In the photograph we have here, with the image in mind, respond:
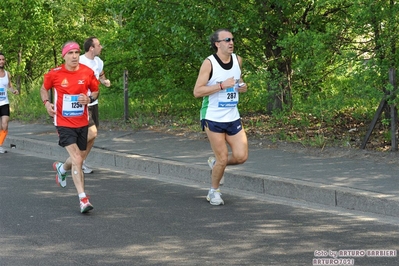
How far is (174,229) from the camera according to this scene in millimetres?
7457

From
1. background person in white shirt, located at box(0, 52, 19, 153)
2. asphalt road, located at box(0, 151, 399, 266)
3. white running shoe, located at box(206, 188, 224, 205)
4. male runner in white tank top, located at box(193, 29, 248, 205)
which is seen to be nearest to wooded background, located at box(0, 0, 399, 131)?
background person in white shirt, located at box(0, 52, 19, 153)

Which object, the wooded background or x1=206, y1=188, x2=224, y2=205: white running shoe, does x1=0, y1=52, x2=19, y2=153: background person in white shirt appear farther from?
x1=206, y1=188, x2=224, y2=205: white running shoe

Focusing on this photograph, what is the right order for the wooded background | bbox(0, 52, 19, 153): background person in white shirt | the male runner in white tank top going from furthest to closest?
1. bbox(0, 52, 19, 153): background person in white shirt
2. the wooded background
3. the male runner in white tank top

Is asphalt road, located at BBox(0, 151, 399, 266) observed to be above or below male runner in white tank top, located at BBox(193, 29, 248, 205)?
below

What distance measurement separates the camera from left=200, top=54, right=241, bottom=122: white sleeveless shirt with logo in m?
8.23

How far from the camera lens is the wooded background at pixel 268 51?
11078mm

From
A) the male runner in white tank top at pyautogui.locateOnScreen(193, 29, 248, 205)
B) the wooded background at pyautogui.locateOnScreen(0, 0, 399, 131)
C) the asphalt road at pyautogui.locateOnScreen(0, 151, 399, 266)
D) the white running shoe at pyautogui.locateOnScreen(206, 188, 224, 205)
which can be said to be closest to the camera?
the asphalt road at pyautogui.locateOnScreen(0, 151, 399, 266)

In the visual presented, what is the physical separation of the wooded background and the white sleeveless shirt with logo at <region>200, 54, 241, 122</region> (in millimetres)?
2928

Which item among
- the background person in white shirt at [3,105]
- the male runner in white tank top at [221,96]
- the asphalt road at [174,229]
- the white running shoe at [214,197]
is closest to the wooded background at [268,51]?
the background person in white shirt at [3,105]

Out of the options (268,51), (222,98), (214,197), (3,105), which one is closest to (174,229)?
(214,197)

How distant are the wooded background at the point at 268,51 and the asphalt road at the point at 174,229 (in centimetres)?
303

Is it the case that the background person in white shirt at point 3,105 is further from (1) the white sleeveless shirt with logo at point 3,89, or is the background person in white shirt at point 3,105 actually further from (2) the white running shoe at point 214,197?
(2) the white running shoe at point 214,197

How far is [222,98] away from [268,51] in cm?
564

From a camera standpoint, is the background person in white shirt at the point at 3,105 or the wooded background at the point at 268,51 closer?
the wooded background at the point at 268,51
